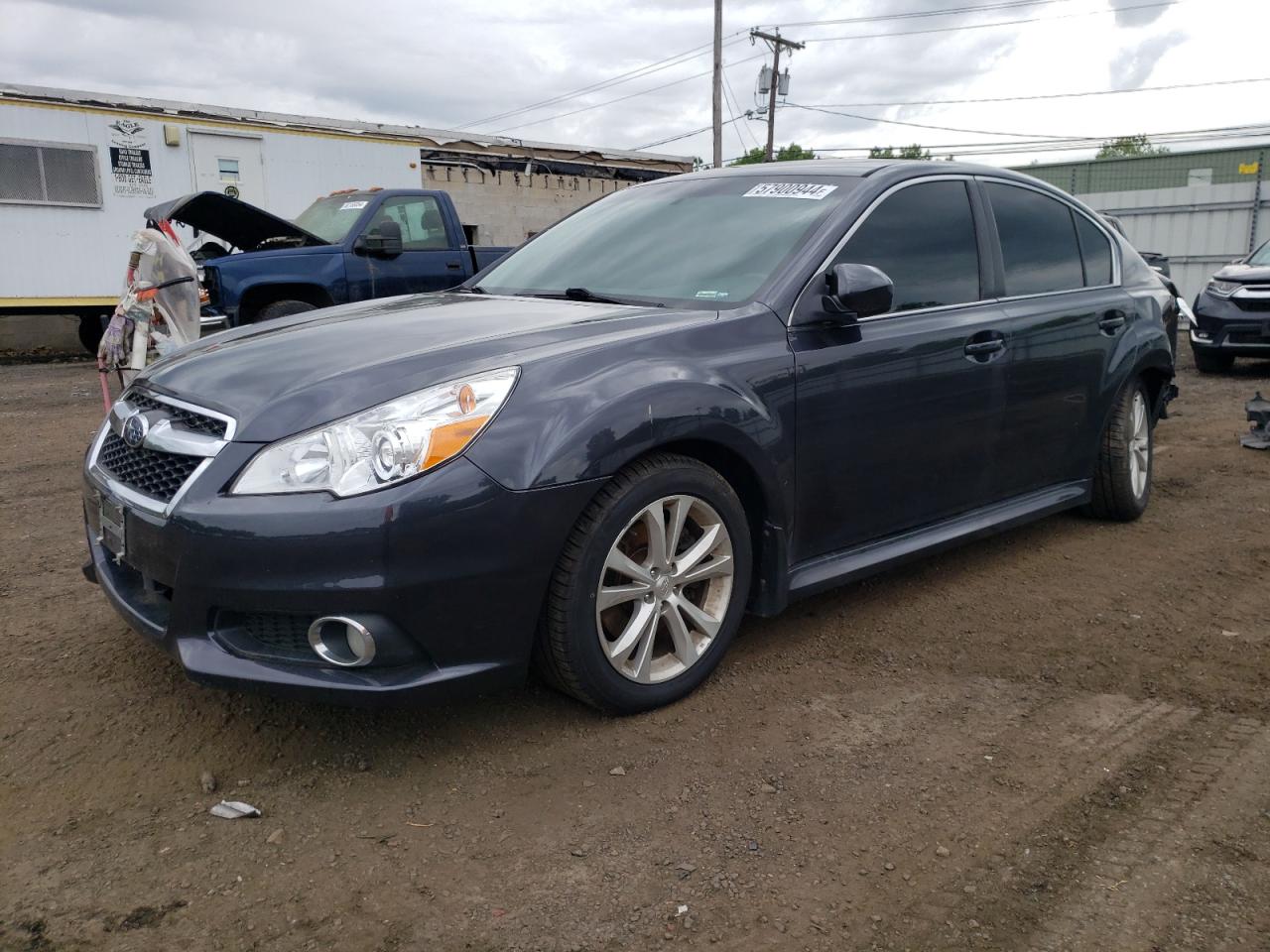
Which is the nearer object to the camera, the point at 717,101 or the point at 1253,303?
the point at 1253,303

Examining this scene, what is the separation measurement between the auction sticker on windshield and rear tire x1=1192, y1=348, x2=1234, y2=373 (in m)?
9.50

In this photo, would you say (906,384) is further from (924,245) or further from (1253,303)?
(1253,303)

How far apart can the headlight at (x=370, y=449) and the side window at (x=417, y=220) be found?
7830mm

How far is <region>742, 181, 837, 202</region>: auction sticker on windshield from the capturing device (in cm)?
382

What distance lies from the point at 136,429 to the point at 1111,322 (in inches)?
156

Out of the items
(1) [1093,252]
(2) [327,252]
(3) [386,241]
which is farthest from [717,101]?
(1) [1093,252]

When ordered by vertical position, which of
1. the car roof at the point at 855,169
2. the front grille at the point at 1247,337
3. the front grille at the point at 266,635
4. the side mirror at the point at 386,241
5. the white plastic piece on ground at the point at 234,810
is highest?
the car roof at the point at 855,169

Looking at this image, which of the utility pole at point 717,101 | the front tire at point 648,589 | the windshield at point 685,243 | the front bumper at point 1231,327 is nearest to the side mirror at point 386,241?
the windshield at point 685,243

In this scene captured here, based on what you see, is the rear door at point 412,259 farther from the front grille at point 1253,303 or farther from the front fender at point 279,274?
the front grille at point 1253,303

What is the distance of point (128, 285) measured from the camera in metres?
7.16

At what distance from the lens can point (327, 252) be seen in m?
9.69

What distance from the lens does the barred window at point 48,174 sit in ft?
43.1

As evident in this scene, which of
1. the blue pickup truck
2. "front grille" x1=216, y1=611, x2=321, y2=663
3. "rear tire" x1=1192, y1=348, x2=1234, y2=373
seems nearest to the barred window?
the blue pickup truck

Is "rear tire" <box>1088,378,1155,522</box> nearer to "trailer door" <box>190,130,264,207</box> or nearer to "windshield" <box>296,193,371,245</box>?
"windshield" <box>296,193,371,245</box>
